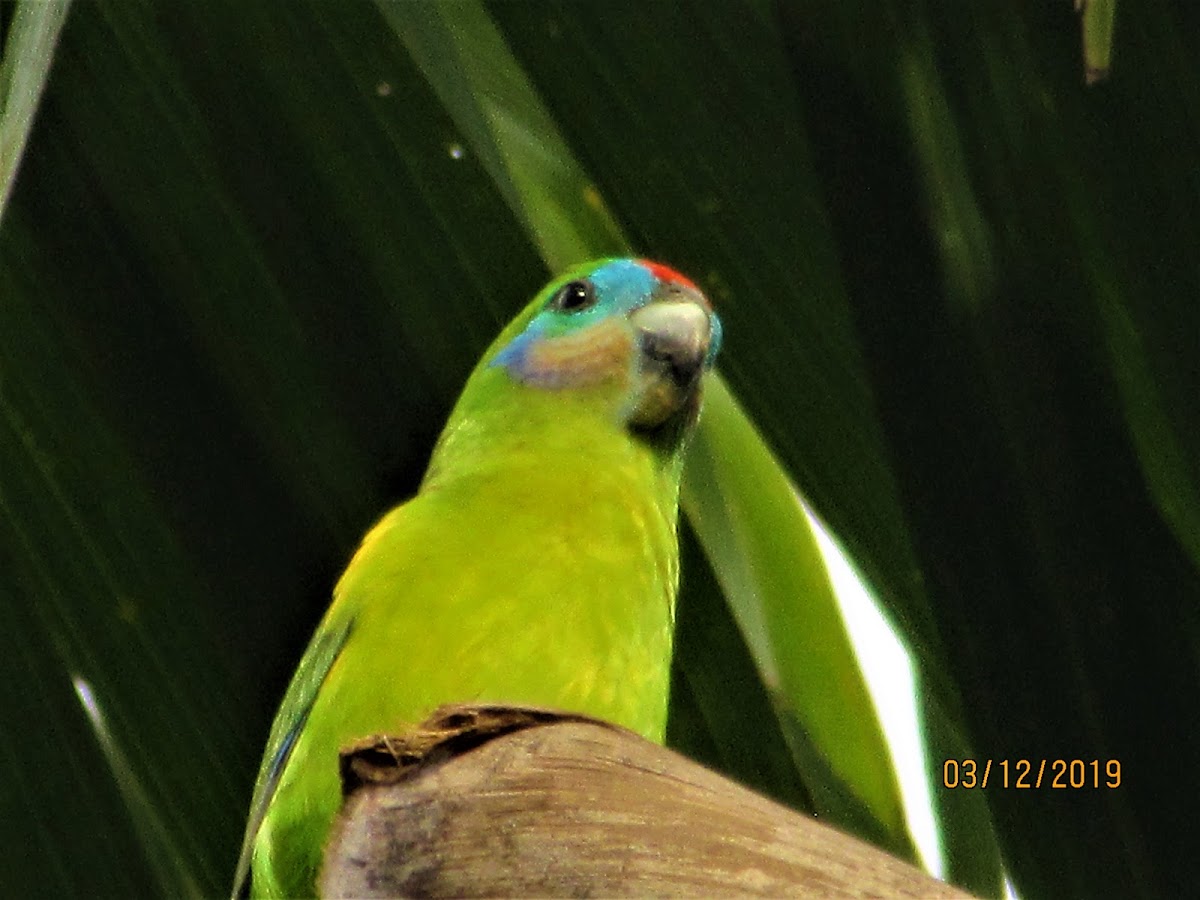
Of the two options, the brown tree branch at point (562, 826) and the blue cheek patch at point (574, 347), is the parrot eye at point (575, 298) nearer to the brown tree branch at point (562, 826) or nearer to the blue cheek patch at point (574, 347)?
the blue cheek patch at point (574, 347)

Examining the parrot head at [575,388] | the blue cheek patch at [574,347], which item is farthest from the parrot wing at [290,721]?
the blue cheek patch at [574,347]

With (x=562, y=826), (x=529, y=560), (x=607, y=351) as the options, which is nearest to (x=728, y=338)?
(x=529, y=560)

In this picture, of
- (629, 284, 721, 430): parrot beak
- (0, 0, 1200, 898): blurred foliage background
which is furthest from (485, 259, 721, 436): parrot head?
(0, 0, 1200, 898): blurred foliage background

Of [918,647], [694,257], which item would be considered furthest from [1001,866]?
[694,257]

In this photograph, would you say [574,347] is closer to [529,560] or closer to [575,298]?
[575,298]

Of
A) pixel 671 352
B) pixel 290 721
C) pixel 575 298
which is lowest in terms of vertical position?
pixel 290 721

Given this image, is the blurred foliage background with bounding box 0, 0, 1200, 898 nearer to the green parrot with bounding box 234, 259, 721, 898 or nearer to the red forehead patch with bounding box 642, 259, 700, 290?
the green parrot with bounding box 234, 259, 721, 898

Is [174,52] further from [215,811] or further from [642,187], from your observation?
[215,811]
